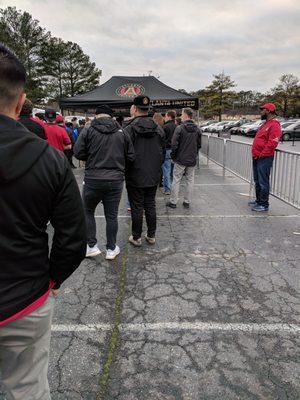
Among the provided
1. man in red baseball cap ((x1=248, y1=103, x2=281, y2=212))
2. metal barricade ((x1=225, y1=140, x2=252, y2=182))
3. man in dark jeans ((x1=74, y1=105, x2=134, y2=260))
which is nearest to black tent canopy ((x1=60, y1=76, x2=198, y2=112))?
metal barricade ((x1=225, y1=140, x2=252, y2=182))

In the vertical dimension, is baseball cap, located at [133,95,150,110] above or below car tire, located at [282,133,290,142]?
above

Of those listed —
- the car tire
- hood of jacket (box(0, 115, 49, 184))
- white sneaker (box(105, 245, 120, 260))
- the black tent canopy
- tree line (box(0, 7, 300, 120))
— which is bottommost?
white sneaker (box(105, 245, 120, 260))

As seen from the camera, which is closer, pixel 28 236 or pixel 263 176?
pixel 28 236

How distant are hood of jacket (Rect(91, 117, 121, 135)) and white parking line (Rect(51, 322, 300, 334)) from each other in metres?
2.13

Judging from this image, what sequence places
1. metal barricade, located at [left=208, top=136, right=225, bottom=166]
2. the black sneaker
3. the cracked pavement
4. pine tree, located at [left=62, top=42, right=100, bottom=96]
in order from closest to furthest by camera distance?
the cracked pavement < the black sneaker < metal barricade, located at [left=208, top=136, right=225, bottom=166] < pine tree, located at [left=62, top=42, right=100, bottom=96]

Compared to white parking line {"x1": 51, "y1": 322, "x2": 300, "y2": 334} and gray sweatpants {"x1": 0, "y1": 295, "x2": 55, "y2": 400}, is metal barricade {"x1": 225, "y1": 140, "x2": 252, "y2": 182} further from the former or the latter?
gray sweatpants {"x1": 0, "y1": 295, "x2": 55, "y2": 400}

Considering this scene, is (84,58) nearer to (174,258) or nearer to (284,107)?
(284,107)

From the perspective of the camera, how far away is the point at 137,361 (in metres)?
2.54

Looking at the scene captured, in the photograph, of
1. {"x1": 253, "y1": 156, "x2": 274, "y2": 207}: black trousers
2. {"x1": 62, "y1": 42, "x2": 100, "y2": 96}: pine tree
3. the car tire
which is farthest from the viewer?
{"x1": 62, "y1": 42, "x2": 100, "y2": 96}: pine tree

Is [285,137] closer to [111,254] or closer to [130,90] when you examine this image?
[130,90]

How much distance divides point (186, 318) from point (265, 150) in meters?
4.06

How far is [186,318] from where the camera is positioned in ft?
10.1

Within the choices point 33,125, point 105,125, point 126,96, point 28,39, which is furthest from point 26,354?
point 28,39

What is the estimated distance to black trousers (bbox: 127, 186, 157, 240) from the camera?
15.1 feet
